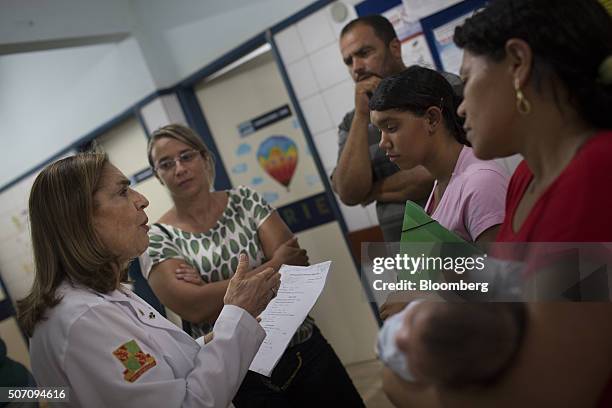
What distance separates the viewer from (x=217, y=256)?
75.1 inches

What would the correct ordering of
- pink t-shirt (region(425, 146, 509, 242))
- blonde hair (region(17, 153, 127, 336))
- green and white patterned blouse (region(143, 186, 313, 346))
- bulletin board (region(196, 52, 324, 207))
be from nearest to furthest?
pink t-shirt (region(425, 146, 509, 242))
blonde hair (region(17, 153, 127, 336))
green and white patterned blouse (region(143, 186, 313, 346))
bulletin board (region(196, 52, 324, 207))

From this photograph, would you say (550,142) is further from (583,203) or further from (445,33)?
(445,33)

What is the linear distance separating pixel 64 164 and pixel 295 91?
2.43 m

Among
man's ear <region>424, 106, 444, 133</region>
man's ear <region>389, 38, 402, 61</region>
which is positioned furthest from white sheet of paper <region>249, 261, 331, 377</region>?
man's ear <region>389, 38, 402, 61</region>

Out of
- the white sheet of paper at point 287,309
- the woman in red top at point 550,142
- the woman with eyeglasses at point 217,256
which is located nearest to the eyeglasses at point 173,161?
the woman with eyeglasses at point 217,256

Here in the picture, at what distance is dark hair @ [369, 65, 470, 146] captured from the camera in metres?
1.34

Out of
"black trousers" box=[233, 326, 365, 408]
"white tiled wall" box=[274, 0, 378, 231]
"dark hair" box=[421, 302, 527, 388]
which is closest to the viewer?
"dark hair" box=[421, 302, 527, 388]

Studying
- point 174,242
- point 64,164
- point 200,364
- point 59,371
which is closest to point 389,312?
point 200,364

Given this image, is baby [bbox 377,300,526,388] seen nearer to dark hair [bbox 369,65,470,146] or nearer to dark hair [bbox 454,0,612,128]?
dark hair [bbox 454,0,612,128]

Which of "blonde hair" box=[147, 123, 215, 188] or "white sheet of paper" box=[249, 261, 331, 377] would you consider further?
"blonde hair" box=[147, 123, 215, 188]

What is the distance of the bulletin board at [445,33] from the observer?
108 inches

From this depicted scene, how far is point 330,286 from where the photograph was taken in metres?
3.91

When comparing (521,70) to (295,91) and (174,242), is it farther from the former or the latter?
(295,91)

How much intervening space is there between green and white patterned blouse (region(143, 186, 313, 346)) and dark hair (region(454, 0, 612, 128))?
1.35 metres
